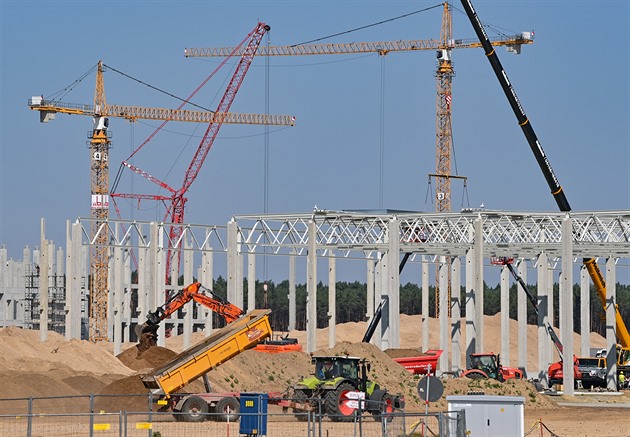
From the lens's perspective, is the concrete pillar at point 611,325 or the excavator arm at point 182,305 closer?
the excavator arm at point 182,305

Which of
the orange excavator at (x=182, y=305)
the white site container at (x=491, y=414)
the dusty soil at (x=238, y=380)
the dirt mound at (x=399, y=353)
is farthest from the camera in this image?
the dirt mound at (x=399, y=353)

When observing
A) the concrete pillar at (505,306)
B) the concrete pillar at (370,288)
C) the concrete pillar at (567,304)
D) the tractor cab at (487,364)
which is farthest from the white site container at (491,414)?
the concrete pillar at (370,288)

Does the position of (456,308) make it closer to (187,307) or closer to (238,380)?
(187,307)

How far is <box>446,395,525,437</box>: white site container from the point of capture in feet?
75.4

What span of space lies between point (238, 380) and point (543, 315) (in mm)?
20653

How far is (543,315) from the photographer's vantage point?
2248 inches

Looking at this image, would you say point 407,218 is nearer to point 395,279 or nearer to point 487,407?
point 395,279

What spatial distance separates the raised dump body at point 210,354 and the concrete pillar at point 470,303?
71.8 feet

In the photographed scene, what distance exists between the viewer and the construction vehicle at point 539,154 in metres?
56.7

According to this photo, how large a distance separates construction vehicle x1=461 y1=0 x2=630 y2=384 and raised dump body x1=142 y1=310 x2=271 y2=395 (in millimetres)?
25810

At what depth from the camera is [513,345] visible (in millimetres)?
97125

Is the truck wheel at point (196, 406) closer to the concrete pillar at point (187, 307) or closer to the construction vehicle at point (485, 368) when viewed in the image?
the construction vehicle at point (485, 368)

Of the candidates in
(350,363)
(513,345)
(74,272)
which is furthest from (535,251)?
(513,345)

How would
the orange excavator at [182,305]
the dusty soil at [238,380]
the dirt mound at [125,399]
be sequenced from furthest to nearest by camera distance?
the orange excavator at [182,305]
the dusty soil at [238,380]
the dirt mound at [125,399]
